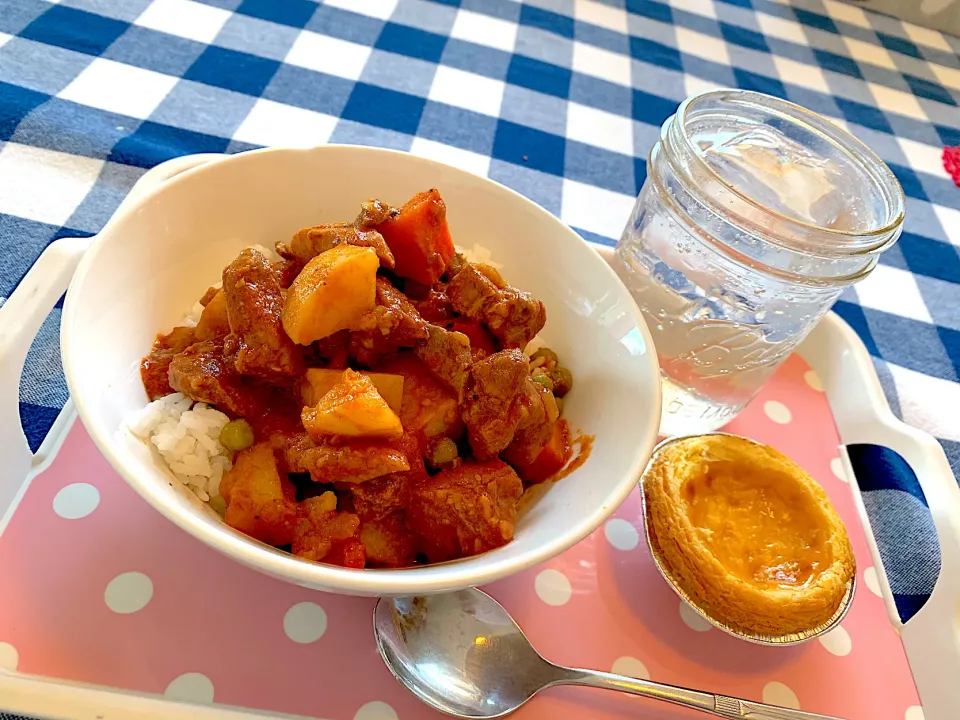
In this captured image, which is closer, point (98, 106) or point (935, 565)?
point (935, 565)

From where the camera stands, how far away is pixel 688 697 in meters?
1.36

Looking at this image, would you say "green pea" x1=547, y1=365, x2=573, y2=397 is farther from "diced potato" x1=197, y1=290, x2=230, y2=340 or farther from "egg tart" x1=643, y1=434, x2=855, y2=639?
"diced potato" x1=197, y1=290, x2=230, y2=340

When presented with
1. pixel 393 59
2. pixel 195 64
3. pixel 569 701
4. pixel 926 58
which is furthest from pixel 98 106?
pixel 926 58

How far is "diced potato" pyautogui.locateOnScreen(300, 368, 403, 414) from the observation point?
1406 mm

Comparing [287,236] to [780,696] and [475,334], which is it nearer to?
[475,334]

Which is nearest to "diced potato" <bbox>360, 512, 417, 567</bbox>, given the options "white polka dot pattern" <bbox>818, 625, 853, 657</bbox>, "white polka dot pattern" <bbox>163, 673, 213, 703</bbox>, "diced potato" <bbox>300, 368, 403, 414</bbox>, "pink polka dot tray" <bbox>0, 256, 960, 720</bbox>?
"pink polka dot tray" <bbox>0, 256, 960, 720</bbox>

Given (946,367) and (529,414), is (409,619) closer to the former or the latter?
(529,414)

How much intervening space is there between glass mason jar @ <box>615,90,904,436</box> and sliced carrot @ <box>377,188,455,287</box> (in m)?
0.59

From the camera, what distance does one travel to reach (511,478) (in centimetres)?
146

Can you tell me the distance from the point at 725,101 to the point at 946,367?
5.32 feet

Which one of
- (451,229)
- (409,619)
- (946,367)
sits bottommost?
(946,367)

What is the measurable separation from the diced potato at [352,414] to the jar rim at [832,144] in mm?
907

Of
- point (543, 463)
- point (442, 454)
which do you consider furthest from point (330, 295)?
point (543, 463)

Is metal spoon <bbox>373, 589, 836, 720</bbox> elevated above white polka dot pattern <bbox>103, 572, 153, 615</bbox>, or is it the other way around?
white polka dot pattern <bbox>103, 572, 153, 615</bbox>
